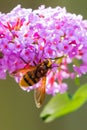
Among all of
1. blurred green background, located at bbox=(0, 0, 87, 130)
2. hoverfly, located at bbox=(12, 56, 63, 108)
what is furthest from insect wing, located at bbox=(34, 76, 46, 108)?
blurred green background, located at bbox=(0, 0, 87, 130)

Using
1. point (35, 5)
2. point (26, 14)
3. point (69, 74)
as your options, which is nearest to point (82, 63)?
point (69, 74)

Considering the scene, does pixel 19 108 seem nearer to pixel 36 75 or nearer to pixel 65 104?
pixel 36 75

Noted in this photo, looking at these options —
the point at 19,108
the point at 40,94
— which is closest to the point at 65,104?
the point at 40,94

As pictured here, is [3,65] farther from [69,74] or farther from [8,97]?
[8,97]

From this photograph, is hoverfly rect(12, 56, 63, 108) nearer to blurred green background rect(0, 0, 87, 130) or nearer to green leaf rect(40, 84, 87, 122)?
green leaf rect(40, 84, 87, 122)

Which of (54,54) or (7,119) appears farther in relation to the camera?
(7,119)

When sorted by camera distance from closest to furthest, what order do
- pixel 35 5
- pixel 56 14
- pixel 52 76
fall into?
pixel 56 14 < pixel 52 76 < pixel 35 5
